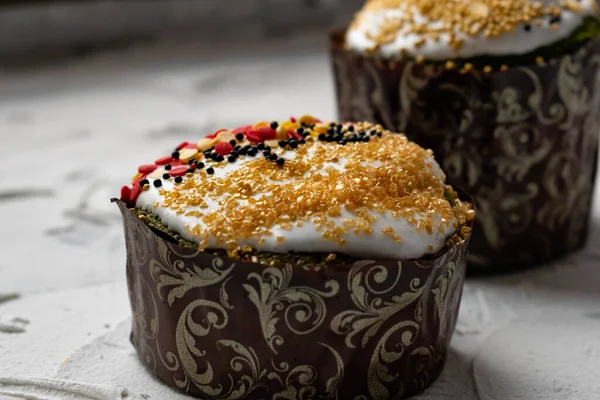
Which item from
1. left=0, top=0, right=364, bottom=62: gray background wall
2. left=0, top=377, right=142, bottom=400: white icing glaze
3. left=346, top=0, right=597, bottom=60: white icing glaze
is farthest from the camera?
left=0, top=0, right=364, bottom=62: gray background wall

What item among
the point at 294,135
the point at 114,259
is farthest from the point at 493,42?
the point at 114,259

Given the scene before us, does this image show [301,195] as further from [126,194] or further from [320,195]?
[126,194]

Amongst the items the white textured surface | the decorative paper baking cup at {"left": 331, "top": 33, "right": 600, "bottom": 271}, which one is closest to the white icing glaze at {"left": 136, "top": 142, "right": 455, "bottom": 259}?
the white textured surface

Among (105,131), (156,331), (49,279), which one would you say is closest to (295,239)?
(156,331)

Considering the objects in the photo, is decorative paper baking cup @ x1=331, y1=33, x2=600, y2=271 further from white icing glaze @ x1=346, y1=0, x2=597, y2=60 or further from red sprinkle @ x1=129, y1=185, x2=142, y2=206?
red sprinkle @ x1=129, y1=185, x2=142, y2=206

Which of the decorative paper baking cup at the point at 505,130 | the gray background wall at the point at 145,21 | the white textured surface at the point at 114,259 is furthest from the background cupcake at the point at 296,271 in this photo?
the gray background wall at the point at 145,21
